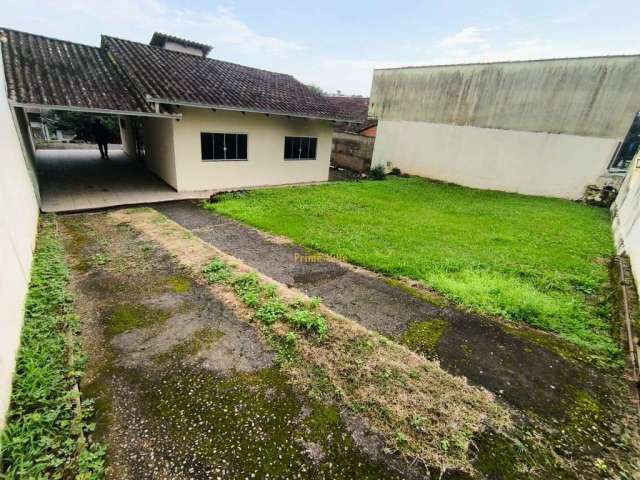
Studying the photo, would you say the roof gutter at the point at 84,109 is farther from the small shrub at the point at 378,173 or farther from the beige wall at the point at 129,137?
the small shrub at the point at 378,173

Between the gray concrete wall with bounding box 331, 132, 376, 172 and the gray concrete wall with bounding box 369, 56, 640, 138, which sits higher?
the gray concrete wall with bounding box 369, 56, 640, 138

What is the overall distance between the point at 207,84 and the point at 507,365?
1095 centimetres

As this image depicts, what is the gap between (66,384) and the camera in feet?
7.95

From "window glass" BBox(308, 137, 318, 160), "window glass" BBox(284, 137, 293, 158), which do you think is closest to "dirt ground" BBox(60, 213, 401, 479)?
"window glass" BBox(284, 137, 293, 158)

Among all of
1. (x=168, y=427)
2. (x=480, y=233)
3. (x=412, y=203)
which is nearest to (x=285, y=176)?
(x=412, y=203)

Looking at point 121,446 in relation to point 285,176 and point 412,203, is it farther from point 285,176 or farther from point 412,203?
point 285,176

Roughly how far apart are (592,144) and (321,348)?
1339cm

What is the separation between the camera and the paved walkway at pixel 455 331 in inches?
108

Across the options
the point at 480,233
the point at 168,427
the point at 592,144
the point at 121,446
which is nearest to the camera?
the point at 121,446

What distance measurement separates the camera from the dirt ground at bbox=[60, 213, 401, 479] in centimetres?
198

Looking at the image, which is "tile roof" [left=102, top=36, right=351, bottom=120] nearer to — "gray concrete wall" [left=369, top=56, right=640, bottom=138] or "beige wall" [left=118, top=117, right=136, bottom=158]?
"beige wall" [left=118, top=117, right=136, bottom=158]

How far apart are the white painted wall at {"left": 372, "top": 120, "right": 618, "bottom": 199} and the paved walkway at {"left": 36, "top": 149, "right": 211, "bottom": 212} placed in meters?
10.6

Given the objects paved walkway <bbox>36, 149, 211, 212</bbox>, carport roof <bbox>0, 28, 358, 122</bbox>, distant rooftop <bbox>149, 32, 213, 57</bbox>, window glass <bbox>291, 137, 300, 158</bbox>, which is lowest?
paved walkway <bbox>36, 149, 211, 212</bbox>

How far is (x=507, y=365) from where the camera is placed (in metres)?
3.01
